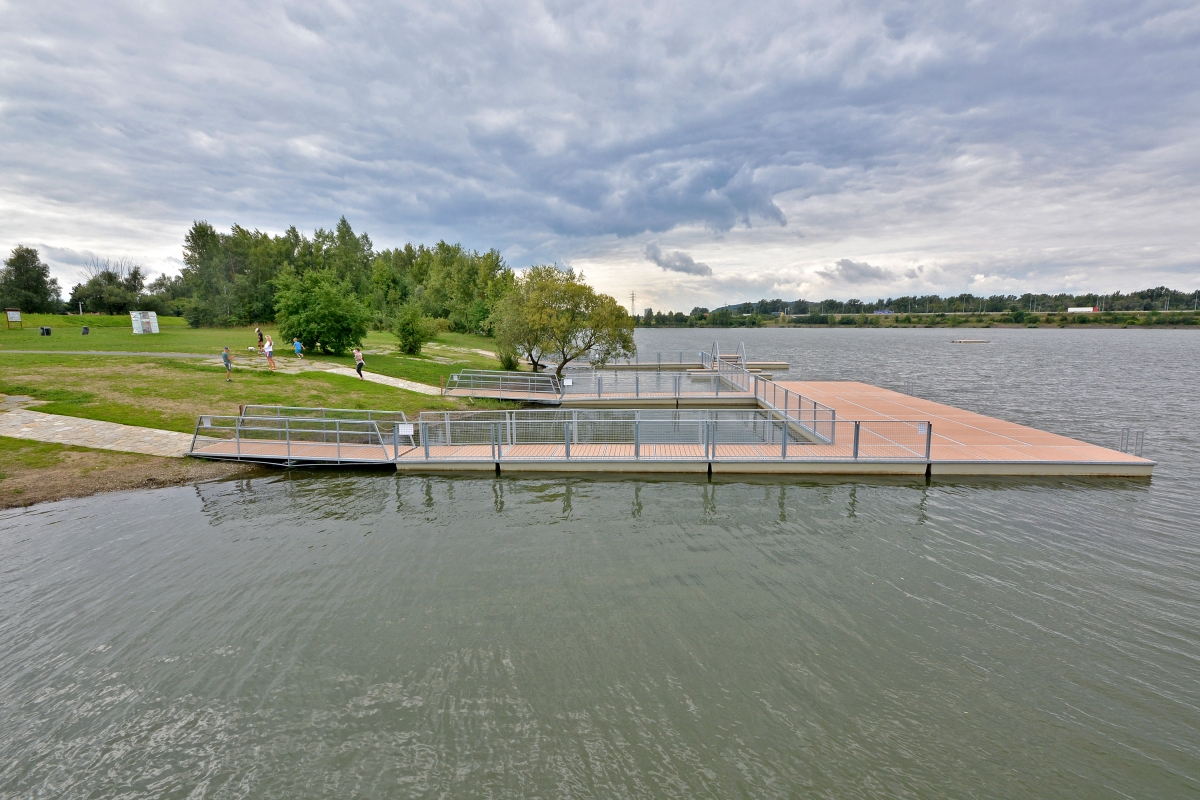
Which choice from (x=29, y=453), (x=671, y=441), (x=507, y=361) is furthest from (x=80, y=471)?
(x=507, y=361)

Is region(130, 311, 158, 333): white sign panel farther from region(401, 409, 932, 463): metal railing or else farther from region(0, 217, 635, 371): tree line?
region(401, 409, 932, 463): metal railing

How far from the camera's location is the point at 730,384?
99.6 ft

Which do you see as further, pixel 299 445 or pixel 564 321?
pixel 564 321

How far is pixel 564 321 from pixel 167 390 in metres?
19.3

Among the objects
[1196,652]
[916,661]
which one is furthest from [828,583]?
[1196,652]

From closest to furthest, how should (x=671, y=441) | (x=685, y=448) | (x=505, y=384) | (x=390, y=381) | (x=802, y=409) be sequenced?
(x=685, y=448) → (x=671, y=441) → (x=802, y=409) → (x=390, y=381) → (x=505, y=384)

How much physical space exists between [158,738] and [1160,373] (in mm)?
67466

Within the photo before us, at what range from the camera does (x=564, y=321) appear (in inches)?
1266

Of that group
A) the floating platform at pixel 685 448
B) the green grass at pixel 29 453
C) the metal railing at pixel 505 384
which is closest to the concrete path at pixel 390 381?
the metal railing at pixel 505 384

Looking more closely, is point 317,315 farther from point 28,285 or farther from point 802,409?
point 28,285

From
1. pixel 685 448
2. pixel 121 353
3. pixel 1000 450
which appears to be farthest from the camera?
pixel 121 353

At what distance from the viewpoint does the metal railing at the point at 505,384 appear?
92.8 ft

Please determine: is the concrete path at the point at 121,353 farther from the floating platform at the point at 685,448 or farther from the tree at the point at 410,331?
the tree at the point at 410,331

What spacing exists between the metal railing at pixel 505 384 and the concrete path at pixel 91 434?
1230 centimetres
